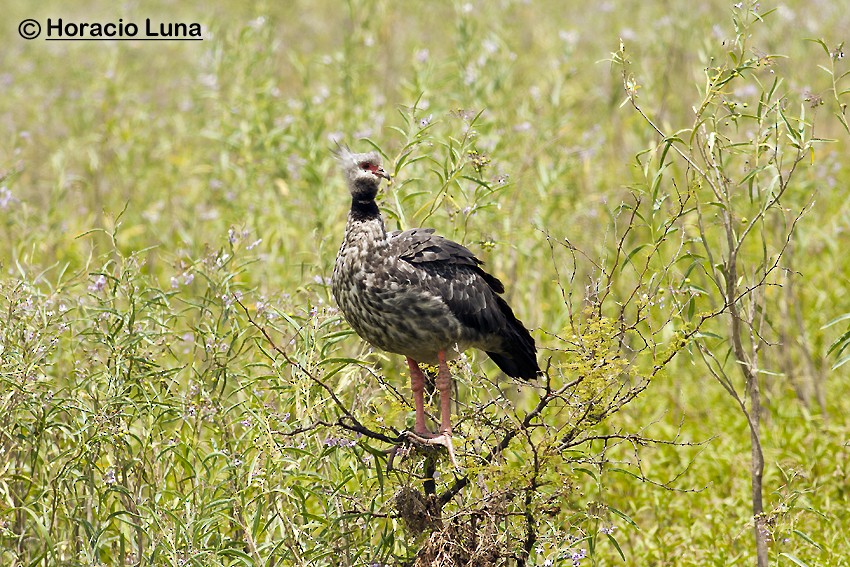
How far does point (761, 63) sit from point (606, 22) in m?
7.36

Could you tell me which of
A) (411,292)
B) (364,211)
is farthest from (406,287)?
(364,211)

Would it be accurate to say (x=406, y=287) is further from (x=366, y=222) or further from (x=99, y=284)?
(x=99, y=284)

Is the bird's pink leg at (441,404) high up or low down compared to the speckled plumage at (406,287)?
down

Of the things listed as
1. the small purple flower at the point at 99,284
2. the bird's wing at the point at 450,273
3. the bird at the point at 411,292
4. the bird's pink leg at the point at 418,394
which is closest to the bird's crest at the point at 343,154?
the bird at the point at 411,292

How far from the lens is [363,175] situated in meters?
3.91

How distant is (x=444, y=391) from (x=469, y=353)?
84 centimetres

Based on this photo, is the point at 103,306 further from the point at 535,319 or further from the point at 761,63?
the point at 535,319

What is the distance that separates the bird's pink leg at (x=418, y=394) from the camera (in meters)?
3.91

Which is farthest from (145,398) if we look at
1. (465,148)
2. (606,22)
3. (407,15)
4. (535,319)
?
(407,15)

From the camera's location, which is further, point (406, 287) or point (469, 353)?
point (469, 353)

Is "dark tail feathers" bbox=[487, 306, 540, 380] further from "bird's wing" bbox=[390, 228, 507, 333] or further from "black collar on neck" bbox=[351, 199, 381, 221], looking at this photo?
"black collar on neck" bbox=[351, 199, 381, 221]

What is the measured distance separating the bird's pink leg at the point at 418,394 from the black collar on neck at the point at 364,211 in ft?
1.80

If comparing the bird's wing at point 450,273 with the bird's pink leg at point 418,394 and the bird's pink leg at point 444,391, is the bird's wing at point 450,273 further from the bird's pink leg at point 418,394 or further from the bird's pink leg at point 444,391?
the bird's pink leg at point 418,394

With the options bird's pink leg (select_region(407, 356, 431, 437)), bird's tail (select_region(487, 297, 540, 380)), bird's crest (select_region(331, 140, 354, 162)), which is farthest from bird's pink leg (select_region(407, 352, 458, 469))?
bird's crest (select_region(331, 140, 354, 162))
